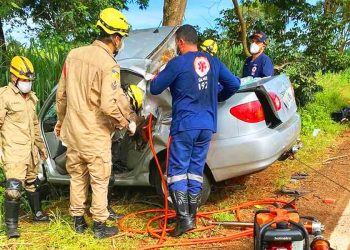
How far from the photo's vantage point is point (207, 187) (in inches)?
187

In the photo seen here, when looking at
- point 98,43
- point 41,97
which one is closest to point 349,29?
point 41,97

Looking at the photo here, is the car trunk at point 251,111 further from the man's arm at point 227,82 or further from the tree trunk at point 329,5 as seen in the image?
the tree trunk at point 329,5

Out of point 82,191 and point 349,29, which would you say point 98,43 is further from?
point 349,29

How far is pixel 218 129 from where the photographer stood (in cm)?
448

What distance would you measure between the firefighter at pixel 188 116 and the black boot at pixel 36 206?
1.46 meters

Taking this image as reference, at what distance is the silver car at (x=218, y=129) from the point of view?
445cm

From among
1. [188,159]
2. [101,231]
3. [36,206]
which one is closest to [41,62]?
[36,206]

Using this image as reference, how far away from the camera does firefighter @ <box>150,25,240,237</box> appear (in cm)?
413

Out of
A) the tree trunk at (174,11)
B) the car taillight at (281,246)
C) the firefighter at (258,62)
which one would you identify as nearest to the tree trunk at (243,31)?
the tree trunk at (174,11)

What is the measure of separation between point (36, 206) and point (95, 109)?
1.41 m

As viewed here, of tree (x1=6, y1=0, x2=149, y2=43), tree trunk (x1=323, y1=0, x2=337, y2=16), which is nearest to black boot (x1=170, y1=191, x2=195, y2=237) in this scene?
tree trunk (x1=323, y1=0, x2=337, y2=16)

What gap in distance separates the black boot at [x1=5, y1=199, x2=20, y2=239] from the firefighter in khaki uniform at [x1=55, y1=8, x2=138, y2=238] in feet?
1.95

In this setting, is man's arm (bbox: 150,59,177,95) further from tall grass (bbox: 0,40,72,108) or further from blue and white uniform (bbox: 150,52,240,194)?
tall grass (bbox: 0,40,72,108)

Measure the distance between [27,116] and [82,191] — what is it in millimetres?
926
